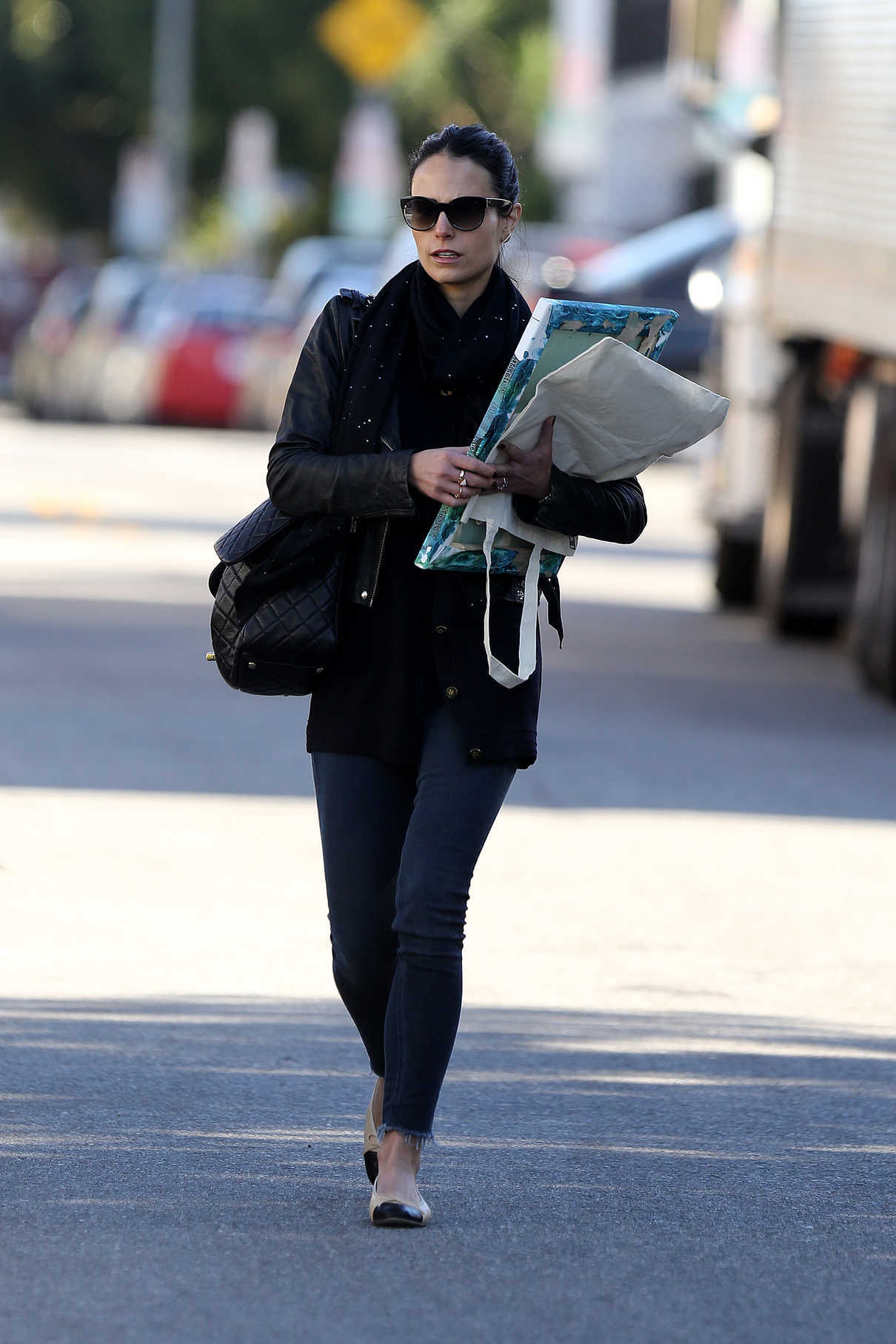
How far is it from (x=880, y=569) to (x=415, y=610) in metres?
7.98

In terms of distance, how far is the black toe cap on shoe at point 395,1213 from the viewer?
16.0 feet

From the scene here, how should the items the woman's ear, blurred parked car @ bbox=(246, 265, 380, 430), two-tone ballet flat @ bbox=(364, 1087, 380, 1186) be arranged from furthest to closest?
blurred parked car @ bbox=(246, 265, 380, 430) → two-tone ballet flat @ bbox=(364, 1087, 380, 1186) → the woman's ear

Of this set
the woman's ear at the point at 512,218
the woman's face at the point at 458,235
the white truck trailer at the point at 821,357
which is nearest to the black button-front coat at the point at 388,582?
the woman's face at the point at 458,235

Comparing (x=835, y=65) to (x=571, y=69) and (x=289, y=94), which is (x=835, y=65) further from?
(x=289, y=94)

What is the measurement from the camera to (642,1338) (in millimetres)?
4379

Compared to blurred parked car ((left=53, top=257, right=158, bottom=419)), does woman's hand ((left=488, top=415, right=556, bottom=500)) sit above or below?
above

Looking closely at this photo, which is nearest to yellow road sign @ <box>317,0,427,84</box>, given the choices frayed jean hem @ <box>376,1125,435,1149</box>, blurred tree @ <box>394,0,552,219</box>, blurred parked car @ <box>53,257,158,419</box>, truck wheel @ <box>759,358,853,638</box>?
blurred parked car @ <box>53,257,158,419</box>

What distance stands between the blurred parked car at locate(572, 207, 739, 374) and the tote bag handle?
1824 centimetres

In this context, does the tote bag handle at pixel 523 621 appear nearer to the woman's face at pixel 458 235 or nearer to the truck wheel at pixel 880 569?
the woman's face at pixel 458 235

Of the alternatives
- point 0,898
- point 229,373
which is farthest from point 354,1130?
point 229,373

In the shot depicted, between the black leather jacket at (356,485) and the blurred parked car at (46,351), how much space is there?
1113 inches

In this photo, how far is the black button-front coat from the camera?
192 inches

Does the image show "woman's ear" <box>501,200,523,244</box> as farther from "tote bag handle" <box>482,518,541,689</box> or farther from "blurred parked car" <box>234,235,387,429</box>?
"blurred parked car" <box>234,235,387,429</box>

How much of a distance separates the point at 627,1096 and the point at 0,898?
7.76 feet
